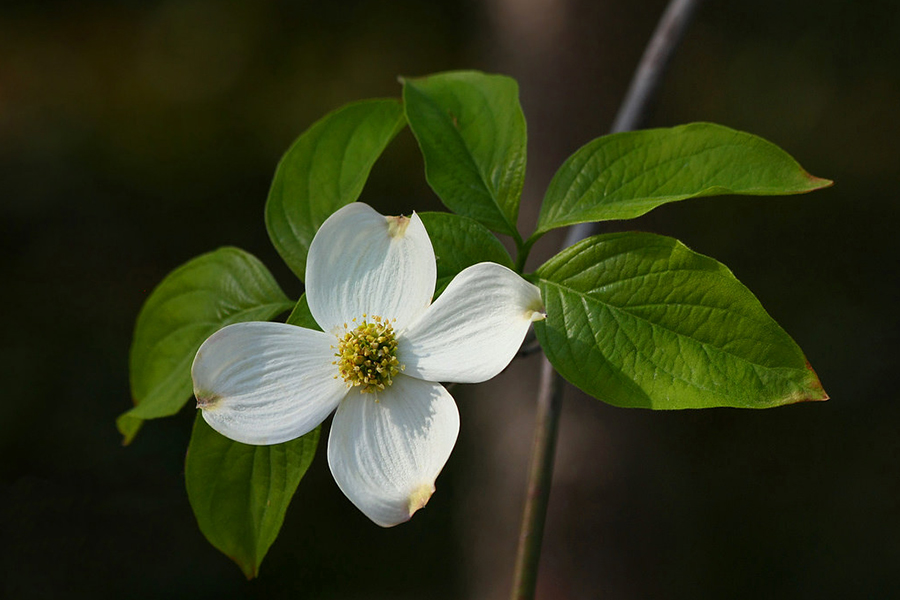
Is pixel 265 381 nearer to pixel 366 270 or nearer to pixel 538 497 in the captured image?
pixel 366 270

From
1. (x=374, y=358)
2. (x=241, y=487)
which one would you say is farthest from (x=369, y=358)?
(x=241, y=487)

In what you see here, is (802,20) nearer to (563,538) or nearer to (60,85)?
(563,538)

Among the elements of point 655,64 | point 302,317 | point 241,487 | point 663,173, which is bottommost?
point 241,487

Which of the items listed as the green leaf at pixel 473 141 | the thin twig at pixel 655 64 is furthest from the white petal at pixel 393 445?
the thin twig at pixel 655 64

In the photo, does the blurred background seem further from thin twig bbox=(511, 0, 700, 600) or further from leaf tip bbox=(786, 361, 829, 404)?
leaf tip bbox=(786, 361, 829, 404)

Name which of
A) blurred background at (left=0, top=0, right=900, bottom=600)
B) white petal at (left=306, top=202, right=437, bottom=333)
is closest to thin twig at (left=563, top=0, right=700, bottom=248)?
white petal at (left=306, top=202, right=437, bottom=333)

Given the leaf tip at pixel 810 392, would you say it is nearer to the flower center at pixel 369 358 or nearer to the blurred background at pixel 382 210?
the flower center at pixel 369 358
